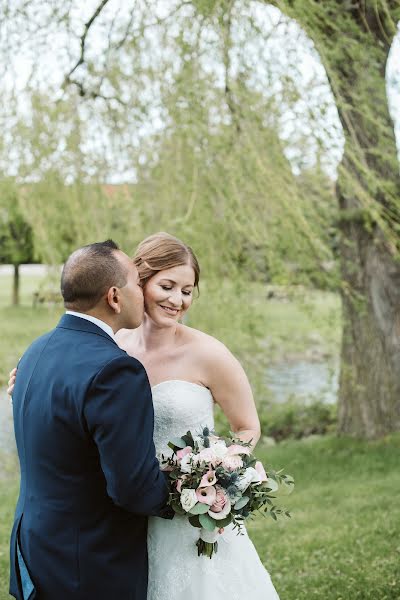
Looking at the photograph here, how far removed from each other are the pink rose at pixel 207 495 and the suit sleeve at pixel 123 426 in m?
0.24

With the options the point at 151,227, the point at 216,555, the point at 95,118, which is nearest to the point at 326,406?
the point at 151,227

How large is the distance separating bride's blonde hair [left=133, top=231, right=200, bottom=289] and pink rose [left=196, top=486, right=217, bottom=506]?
0.87m

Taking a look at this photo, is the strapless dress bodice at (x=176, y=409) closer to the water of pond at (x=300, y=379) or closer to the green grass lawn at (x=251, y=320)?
the green grass lawn at (x=251, y=320)

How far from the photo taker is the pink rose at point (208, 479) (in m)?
2.37

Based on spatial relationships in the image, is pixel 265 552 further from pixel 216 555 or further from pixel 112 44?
pixel 112 44

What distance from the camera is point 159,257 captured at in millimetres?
2895

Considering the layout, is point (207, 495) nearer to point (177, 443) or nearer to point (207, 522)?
point (207, 522)

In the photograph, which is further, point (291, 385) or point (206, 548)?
point (291, 385)

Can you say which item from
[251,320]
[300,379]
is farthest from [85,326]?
[300,379]

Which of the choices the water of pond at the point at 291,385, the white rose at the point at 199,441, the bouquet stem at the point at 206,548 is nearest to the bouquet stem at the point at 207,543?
the bouquet stem at the point at 206,548

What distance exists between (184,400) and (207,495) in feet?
1.46

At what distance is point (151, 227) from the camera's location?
6.39 meters

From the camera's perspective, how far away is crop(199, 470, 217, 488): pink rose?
2.37 meters

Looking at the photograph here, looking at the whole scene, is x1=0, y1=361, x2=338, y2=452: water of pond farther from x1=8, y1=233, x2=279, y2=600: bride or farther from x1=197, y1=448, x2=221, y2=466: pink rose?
x1=197, y1=448, x2=221, y2=466: pink rose
